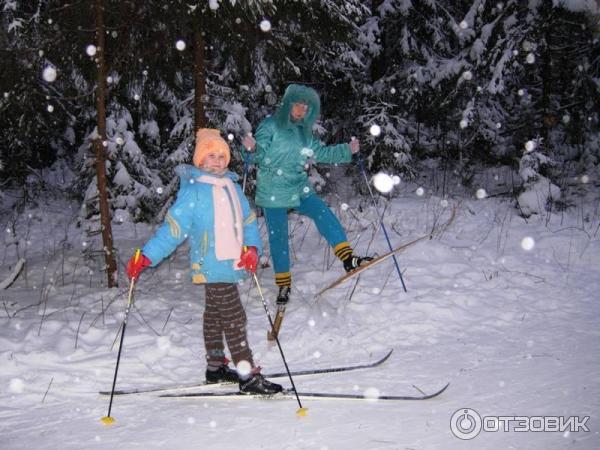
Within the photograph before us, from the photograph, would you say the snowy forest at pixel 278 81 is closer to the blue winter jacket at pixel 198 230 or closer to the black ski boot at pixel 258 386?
the blue winter jacket at pixel 198 230

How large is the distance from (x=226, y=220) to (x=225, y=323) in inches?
32.7

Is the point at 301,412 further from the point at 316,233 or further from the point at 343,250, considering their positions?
the point at 316,233

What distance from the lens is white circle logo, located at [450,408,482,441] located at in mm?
3338

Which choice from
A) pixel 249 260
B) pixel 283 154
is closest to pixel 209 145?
pixel 249 260

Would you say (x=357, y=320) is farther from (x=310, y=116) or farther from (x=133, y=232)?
(x=133, y=232)

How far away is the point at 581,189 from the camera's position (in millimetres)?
11945

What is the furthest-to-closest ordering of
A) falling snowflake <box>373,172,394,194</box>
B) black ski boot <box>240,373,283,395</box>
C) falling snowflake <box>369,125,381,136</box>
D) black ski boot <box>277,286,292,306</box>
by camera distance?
falling snowflake <box>373,172,394,194</box> < falling snowflake <box>369,125,381,136</box> < black ski boot <box>277,286,292,306</box> < black ski boot <box>240,373,283,395</box>

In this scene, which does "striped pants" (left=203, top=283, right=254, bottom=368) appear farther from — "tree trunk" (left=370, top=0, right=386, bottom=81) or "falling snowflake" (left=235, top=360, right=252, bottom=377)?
"tree trunk" (left=370, top=0, right=386, bottom=81)

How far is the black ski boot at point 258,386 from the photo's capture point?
13.2 feet

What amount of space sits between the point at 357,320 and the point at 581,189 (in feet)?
28.4

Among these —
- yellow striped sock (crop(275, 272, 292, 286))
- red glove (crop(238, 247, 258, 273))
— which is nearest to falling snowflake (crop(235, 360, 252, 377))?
red glove (crop(238, 247, 258, 273))

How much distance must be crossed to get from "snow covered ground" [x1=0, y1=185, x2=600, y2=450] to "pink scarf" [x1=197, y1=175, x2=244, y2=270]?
116 centimetres

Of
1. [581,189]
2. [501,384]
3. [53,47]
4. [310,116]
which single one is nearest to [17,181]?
[53,47]

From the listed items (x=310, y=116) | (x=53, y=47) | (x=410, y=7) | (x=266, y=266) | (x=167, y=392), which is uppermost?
(x=410, y=7)
